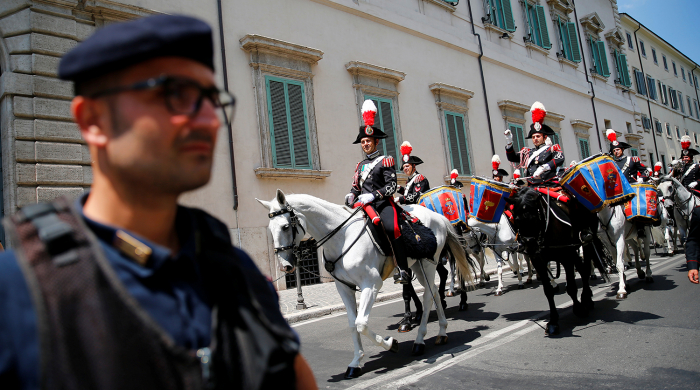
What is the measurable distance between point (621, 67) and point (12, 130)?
1283 inches

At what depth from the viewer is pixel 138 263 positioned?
1007mm

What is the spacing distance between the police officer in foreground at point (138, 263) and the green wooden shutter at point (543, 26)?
24.8 meters

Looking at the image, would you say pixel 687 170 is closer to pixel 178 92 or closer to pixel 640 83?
pixel 178 92

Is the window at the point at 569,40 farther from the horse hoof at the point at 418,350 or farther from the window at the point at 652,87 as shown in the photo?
the horse hoof at the point at 418,350

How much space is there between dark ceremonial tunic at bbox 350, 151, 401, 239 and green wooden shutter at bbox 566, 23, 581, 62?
2327 cm

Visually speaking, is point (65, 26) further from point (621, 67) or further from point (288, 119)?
point (621, 67)

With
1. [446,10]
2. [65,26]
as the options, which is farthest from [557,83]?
[65,26]

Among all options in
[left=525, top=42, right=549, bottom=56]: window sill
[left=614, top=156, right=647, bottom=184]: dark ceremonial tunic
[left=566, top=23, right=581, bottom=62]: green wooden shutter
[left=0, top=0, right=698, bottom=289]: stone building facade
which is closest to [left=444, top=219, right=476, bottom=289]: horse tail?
[left=0, top=0, right=698, bottom=289]: stone building facade

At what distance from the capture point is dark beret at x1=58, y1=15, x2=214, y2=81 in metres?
1.00

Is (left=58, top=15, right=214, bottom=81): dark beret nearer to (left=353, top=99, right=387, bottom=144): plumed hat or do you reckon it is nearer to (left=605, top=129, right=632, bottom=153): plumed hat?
(left=353, top=99, right=387, bottom=144): plumed hat

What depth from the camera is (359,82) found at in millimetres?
14328

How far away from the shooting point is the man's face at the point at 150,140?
1.02 metres

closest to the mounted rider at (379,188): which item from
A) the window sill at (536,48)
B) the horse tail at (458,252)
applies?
the horse tail at (458,252)

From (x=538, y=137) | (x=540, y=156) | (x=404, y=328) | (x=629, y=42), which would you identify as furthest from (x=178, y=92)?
(x=629, y=42)
